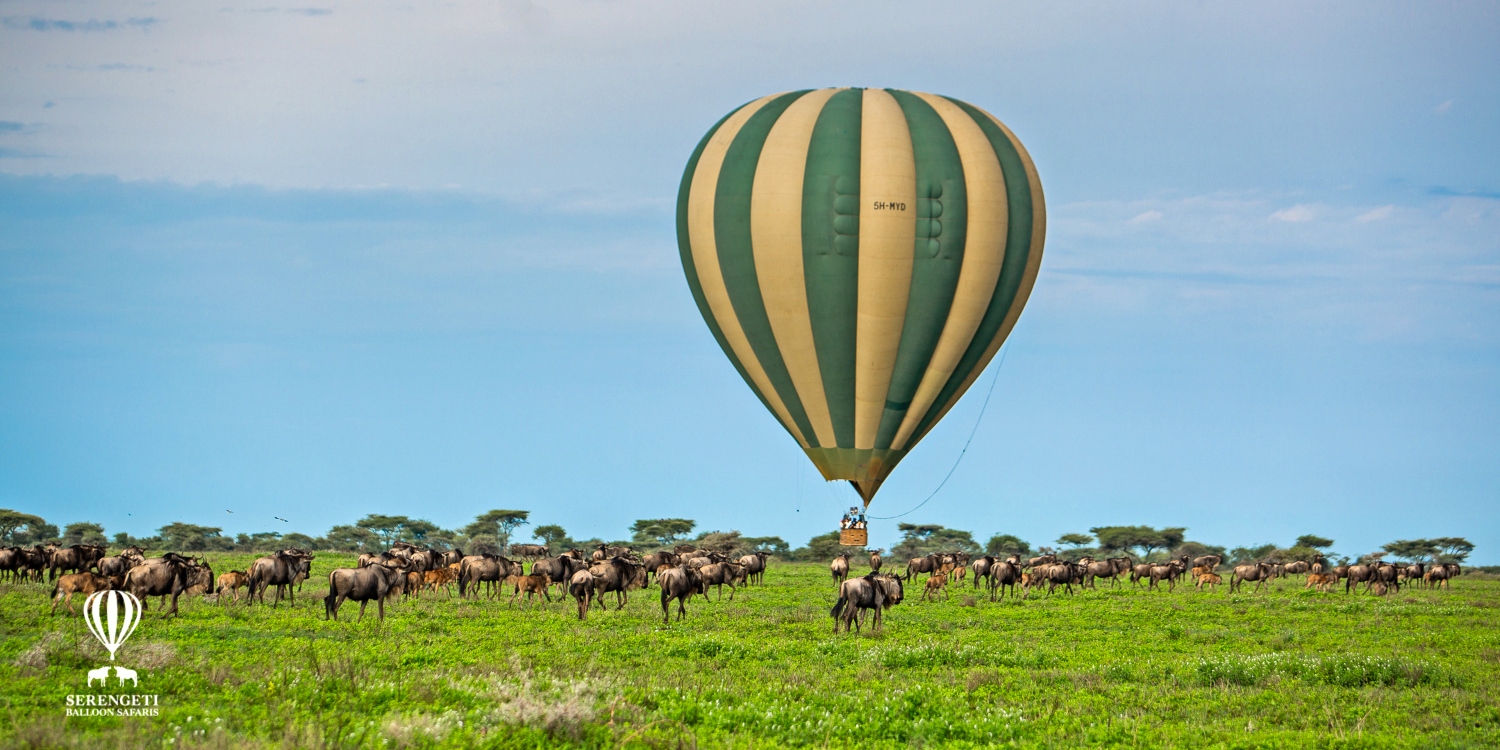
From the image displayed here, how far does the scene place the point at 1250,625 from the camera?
1320 inches

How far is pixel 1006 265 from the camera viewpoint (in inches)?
1431

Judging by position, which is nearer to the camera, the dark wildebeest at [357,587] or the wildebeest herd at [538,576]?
the dark wildebeest at [357,587]

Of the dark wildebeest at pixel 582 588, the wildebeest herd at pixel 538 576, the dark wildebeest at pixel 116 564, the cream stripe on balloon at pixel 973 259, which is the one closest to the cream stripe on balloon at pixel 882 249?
the cream stripe on balloon at pixel 973 259

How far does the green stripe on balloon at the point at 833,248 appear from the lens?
34.8 meters

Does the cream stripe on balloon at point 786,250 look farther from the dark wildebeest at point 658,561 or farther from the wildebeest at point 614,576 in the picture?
the dark wildebeest at point 658,561

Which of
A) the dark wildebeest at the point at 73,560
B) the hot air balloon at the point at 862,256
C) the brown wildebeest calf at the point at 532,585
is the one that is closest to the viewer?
the hot air balloon at the point at 862,256

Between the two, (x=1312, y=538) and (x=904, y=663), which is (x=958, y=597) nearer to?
(x=904, y=663)

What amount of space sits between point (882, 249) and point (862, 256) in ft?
2.17

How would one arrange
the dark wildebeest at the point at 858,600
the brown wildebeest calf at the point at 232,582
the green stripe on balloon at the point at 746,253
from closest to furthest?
the dark wildebeest at the point at 858,600 < the brown wildebeest calf at the point at 232,582 < the green stripe on balloon at the point at 746,253

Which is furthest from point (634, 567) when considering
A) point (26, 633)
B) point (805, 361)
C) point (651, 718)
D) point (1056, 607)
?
point (651, 718)

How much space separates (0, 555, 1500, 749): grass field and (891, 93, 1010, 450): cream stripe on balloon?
7.92m

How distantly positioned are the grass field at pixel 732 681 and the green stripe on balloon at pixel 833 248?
26.8 ft

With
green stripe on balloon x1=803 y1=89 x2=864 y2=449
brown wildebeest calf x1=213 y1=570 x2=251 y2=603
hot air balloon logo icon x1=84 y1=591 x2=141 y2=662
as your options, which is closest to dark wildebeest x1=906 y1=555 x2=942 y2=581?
green stripe on balloon x1=803 y1=89 x2=864 y2=449

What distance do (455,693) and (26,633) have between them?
11461mm
